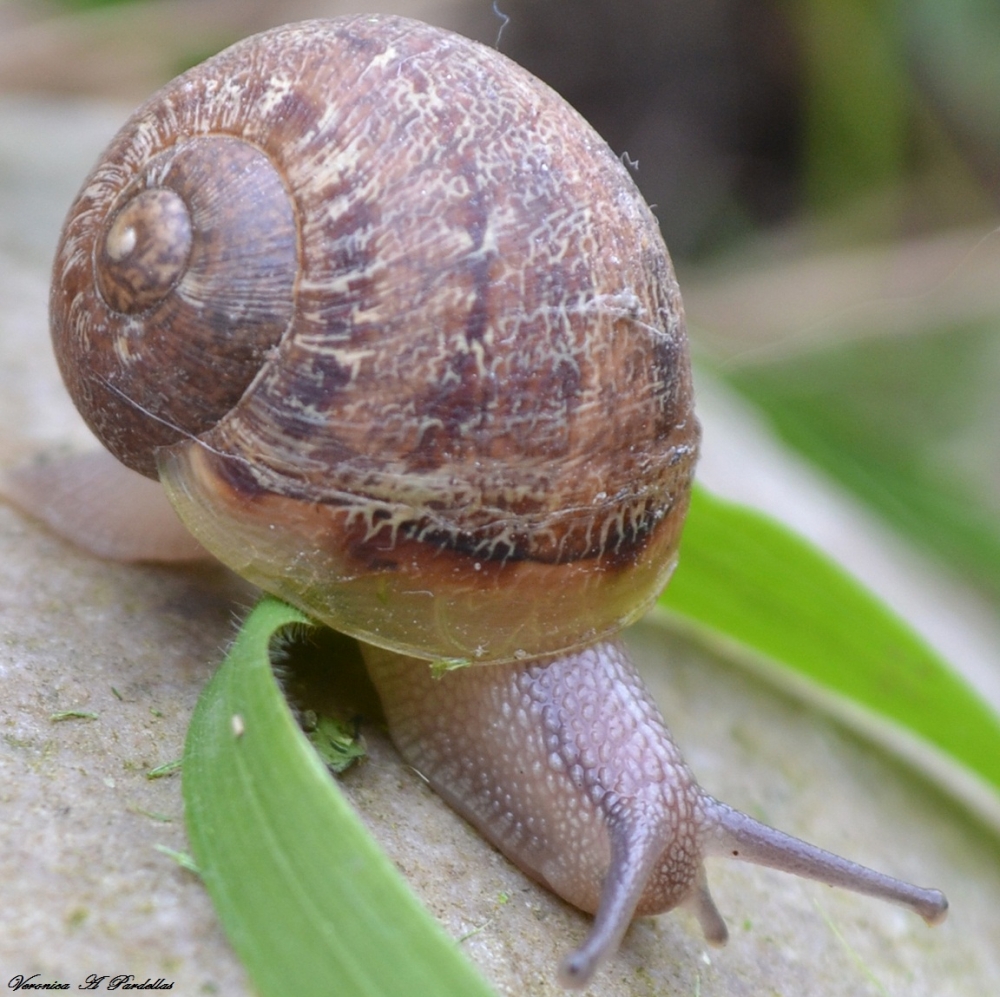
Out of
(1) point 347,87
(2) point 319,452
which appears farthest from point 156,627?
(1) point 347,87

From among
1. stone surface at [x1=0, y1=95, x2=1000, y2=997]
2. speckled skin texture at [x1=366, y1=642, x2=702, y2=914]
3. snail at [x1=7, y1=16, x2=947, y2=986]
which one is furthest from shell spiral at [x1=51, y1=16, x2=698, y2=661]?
stone surface at [x1=0, y1=95, x2=1000, y2=997]

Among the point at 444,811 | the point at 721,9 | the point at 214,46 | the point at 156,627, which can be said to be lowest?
the point at 444,811

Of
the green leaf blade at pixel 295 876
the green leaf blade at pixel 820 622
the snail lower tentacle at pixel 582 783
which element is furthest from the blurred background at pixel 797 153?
the green leaf blade at pixel 295 876

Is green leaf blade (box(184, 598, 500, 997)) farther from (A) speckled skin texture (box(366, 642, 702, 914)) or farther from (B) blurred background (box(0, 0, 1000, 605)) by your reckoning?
(B) blurred background (box(0, 0, 1000, 605))

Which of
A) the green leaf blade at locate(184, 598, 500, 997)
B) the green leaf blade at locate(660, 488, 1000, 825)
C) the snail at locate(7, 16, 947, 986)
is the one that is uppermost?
the snail at locate(7, 16, 947, 986)

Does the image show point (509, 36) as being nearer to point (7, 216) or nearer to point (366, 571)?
point (7, 216)
